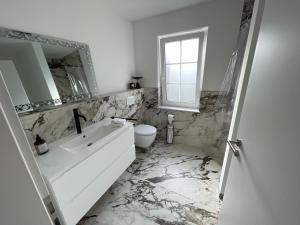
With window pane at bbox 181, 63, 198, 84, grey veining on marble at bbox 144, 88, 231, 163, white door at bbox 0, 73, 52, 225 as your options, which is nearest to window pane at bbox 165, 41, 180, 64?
window pane at bbox 181, 63, 198, 84

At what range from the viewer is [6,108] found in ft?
1.37

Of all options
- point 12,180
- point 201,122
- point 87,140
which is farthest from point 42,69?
point 201,122

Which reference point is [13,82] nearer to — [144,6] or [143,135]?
[143,135]

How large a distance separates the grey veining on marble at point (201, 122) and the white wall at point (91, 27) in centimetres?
72

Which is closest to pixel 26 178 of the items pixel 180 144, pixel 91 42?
pixel 91 42

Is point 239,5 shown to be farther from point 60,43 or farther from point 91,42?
point 60,43

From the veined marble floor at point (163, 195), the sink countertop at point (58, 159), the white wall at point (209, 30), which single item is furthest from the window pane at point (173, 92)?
the sink countertop at point (58, 159)

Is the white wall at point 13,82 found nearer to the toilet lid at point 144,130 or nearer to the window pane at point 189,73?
the toilet lid at point 144,130

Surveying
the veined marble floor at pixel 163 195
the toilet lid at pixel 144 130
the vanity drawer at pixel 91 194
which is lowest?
the veined marble floor at pixel 163 195

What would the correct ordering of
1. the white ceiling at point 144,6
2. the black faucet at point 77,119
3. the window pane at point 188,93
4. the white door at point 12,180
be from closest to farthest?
the white door at point 12,180 → the black faucet at point 77,119 → the white ceiling at point 144,6 → the window pane at point 188,93

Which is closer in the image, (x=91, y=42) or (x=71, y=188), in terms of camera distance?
(x=71, y=188)

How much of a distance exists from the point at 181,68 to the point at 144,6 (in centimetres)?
105

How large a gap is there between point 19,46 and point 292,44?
1.73 metres

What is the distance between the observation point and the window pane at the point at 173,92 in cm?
249
